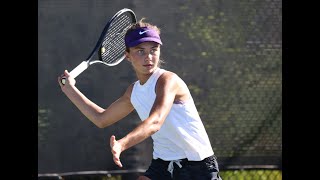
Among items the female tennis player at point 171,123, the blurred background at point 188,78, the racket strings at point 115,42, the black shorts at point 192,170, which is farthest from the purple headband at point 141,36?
the blurred background at point 188,78

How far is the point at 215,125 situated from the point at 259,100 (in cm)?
41

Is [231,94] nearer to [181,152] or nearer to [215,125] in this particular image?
[215,125]

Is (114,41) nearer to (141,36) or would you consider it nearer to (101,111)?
(101,111)

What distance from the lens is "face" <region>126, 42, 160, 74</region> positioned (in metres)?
4.59

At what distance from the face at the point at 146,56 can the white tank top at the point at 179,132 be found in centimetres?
6

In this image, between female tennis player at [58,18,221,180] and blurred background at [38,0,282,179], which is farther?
blurred background at [38,0,282,179]

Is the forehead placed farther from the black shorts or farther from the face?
the black shorts

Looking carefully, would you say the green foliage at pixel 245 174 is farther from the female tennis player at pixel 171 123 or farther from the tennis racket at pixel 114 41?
the female tennis player at pixel 171 123

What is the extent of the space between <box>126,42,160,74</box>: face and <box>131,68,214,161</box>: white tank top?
6 cm

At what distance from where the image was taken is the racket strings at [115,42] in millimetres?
5496

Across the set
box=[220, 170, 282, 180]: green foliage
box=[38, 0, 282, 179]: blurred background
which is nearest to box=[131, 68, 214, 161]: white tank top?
box=[38, 0, 282, 179]: blurred background

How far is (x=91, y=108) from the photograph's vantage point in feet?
16.4

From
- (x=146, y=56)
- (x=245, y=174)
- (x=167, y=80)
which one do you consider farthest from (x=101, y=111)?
(x=245, y=174)

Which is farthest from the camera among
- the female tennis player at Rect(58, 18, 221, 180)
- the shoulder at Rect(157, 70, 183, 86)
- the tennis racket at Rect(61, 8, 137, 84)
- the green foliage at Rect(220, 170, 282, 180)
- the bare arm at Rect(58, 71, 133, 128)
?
the green foliage at Rect(220, 170, 282, 180)
